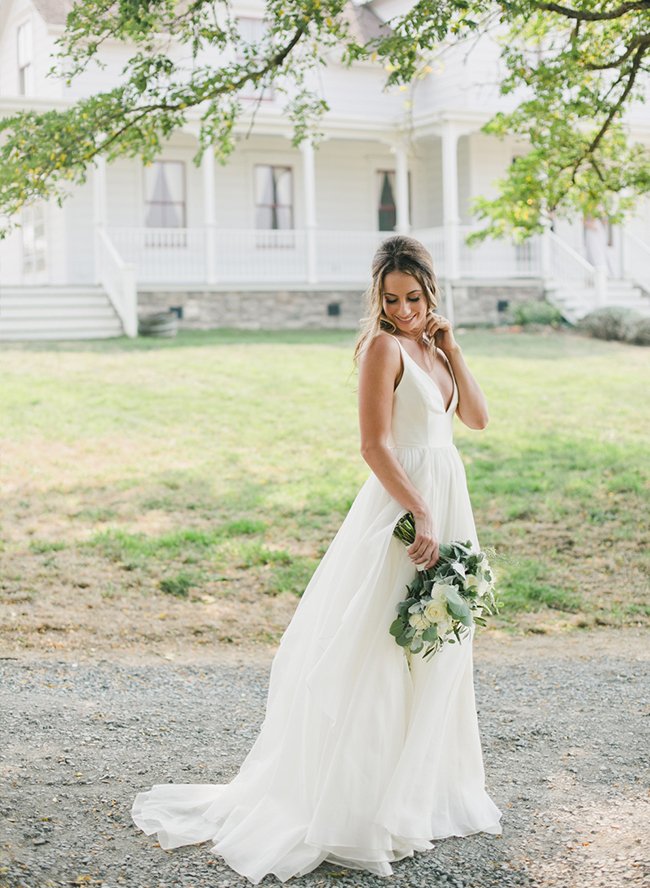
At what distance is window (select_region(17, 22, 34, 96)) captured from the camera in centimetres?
2295

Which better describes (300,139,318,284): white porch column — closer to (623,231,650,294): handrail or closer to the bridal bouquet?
(623,231,650,294): handrail

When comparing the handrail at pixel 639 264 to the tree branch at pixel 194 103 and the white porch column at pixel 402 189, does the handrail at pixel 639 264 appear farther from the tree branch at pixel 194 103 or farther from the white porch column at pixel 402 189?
the tree branch at pixel 194 103

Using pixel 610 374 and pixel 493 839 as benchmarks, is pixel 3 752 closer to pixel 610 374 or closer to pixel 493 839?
pixel 493 839

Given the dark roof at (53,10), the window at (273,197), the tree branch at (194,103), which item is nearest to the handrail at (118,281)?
the window at (273,197)

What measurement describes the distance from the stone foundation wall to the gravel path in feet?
47.9

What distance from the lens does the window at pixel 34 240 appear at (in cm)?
2253

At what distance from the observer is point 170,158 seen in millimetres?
22906

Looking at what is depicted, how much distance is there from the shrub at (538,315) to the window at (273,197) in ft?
19.7

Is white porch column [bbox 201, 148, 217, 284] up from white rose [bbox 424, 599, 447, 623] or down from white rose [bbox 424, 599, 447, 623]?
up

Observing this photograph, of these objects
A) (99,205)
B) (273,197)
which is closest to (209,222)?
(99,205)

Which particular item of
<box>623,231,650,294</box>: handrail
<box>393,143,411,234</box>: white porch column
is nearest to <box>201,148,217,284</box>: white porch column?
<box>393,143,411,234</box>: white porch column

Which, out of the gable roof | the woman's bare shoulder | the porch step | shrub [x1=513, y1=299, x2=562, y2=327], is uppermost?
the gable roof

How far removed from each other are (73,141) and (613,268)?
66.3 feet

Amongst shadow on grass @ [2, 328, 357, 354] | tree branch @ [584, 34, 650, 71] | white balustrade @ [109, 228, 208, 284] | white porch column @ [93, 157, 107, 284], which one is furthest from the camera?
white balustrade @ [109, 228, 208, 284]
